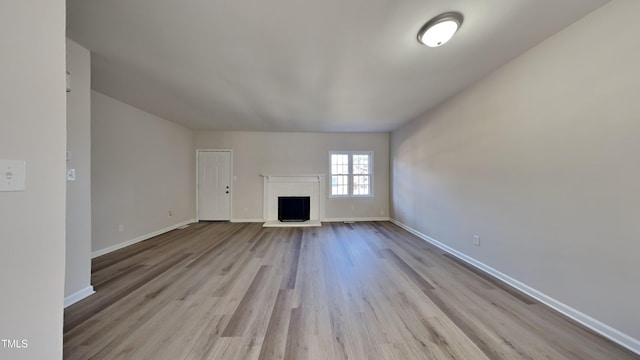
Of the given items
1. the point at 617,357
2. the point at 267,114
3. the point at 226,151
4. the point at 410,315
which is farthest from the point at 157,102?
the point at 617,357

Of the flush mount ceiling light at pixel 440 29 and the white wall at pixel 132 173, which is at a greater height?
the flush mount ceiling light at pixel 440 29

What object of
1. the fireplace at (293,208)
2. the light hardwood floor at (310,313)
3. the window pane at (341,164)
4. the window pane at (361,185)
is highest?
the window pane at (341,164)

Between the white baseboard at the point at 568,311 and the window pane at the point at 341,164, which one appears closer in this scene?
the white baseboard at the point at 568,311

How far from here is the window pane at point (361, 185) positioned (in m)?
6.36

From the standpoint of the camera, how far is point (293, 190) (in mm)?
6207

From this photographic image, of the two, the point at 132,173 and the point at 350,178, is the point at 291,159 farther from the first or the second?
the point at 132,173

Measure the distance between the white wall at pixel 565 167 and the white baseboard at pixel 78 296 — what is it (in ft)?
14.6

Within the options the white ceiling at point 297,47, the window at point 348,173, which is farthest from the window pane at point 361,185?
the white ceiling at point 297,47

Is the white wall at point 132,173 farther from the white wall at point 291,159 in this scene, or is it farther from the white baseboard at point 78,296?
the white baseboard at point 78,296

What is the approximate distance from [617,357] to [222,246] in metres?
4.41

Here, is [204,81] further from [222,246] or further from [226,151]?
[226,151]

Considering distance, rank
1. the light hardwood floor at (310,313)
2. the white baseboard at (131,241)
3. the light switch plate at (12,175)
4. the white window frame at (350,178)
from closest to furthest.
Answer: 1. the light switch plate at (12,175)
2. the light hardwood floor at (310,313)
3. the white baseboard at (131,241)
4. the white window frame at (350,178)

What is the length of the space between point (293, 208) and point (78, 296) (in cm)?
428

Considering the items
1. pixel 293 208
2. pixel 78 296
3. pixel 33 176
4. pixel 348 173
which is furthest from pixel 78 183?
pixel 348 173
